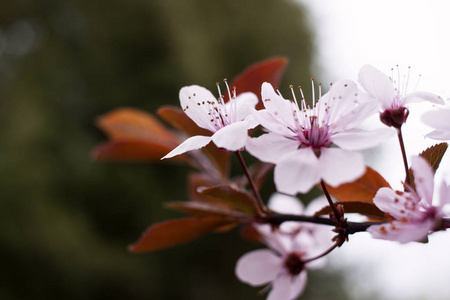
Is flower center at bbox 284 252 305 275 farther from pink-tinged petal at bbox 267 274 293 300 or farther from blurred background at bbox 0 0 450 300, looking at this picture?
blurred background at bbox 0 0 450 300

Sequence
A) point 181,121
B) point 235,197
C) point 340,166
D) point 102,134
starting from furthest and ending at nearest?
point 102,134
point 181,121
point 235,197
point 340,166

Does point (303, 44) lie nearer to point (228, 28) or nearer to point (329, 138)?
point (228, 28)

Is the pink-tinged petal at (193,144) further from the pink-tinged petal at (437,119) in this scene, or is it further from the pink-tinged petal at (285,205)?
the pink-tinged petal at (285,205)

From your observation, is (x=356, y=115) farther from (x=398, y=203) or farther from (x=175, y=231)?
(x=175, y=231)

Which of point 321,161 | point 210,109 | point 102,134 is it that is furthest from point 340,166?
point 102,134

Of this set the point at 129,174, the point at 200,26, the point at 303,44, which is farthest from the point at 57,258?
the point at 303,44

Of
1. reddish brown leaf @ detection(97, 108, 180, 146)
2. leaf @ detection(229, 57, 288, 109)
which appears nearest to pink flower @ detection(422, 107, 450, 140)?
leaf @ detection(229, 57, 288, 109)

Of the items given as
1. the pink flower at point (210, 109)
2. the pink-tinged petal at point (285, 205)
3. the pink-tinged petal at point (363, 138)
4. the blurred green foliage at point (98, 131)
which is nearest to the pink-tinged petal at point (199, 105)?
the pink flower at point (210, 109)
